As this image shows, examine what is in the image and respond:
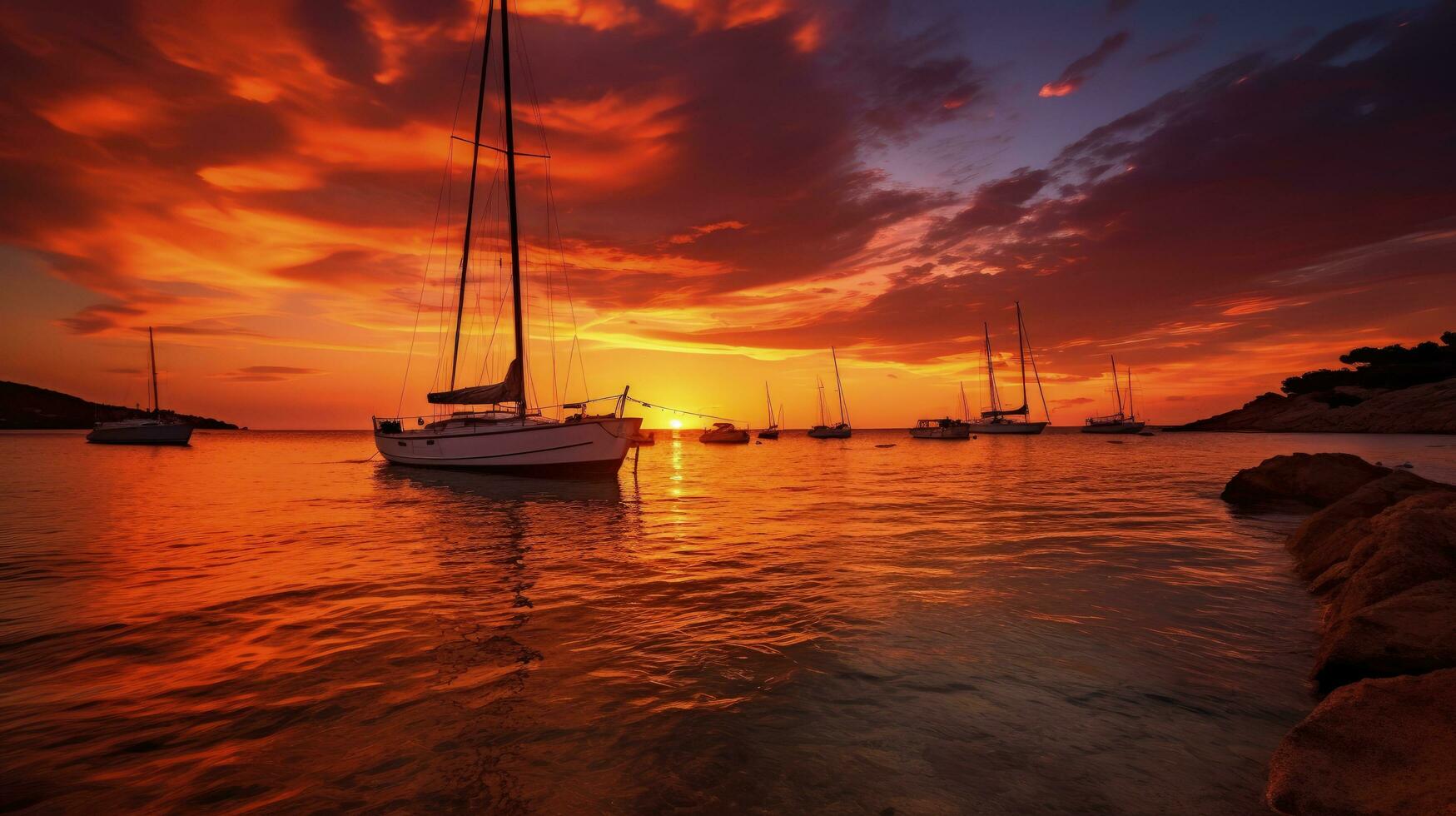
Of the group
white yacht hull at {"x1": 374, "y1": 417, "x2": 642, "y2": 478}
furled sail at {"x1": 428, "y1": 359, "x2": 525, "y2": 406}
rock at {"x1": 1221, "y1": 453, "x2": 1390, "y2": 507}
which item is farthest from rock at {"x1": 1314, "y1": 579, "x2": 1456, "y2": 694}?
furled sail at {"x1": 428, "y1": 359, "x2": 525, "y2": 406}

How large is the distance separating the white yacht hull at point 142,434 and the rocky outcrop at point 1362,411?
552 feet

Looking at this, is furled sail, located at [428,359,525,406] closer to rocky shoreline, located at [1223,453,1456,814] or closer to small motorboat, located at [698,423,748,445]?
rocky shoreline, located at [1223,453,1456,814]

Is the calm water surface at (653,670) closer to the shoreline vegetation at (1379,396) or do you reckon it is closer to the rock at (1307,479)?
the rock at (1307,479)

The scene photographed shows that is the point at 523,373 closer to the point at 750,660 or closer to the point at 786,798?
the point at 750,660

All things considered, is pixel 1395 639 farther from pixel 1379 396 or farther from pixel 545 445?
pixel 1379 396

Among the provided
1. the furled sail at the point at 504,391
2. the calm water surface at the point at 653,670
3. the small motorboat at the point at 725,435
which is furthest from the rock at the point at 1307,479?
the small motorboat at the point at 725,435

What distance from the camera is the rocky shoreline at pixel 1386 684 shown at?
3.19 m

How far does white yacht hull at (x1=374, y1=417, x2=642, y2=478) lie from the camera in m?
26.3

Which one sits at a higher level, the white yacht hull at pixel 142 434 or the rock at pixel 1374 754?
the white yacht hull at pixel 142 434

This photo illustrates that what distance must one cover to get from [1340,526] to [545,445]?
25269 mm

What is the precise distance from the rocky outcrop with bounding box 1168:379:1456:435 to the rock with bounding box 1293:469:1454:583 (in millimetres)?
101203

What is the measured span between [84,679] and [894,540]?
504 inches

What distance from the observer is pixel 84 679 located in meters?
5.76

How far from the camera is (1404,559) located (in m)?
5.92
